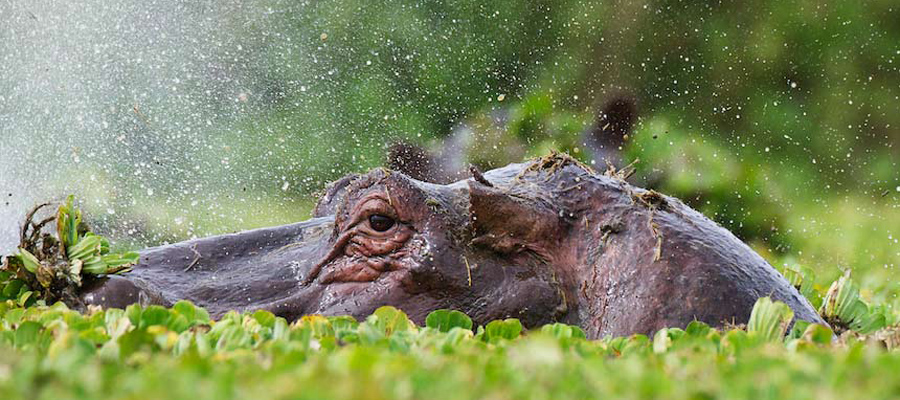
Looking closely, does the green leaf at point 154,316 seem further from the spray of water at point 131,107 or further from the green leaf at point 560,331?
the spray of water at point 131,107

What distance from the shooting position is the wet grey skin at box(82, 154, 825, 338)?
362 centimetres

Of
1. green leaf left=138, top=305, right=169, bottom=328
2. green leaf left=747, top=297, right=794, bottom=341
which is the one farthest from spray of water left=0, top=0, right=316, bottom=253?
green leaf left=747, top=297, right=794, bottom=341

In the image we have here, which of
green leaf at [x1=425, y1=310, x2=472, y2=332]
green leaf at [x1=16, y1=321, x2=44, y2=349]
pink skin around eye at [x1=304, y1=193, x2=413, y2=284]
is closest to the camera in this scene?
green leaf at [x1=16, y1=321, x2=44, y2=349]

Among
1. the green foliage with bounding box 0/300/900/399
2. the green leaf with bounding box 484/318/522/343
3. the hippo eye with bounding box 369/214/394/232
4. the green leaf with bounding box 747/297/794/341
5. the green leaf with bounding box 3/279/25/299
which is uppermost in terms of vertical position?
the hippo eye with bounding box 369/214/394/232

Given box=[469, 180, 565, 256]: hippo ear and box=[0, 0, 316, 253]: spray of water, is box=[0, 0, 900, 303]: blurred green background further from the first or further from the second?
box=[469, 180, 565, 256]: hippo ear

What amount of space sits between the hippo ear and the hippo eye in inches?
10.8

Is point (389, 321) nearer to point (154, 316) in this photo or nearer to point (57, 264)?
point (154, 316)

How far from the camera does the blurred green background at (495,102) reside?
10711 mm

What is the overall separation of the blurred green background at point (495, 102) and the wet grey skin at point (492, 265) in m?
6.46

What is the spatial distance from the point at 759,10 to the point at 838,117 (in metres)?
1.36

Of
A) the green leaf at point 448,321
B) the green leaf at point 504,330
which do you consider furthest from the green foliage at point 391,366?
the green leaf at point 448,321

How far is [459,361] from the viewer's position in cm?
197

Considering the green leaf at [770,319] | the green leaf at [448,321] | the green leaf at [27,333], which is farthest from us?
→ the green leaf at [448,321]

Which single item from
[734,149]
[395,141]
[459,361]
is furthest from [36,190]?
[459,361]
